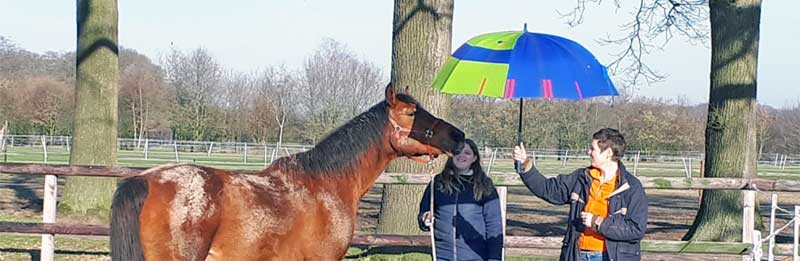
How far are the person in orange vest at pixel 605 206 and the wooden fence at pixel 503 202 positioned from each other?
2740 millimetres

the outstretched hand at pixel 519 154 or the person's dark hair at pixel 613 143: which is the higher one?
the person's dark hair at pixel 613 143

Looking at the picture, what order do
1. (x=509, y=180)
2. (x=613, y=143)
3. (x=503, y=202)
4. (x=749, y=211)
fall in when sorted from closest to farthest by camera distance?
(x=613, y=143), (x=503, y=202), (x=509, y=180), (x=749, y=211)

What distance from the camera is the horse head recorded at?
16.2ft

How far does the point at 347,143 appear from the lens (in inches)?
192

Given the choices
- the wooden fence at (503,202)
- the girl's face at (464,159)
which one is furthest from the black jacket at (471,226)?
the wooden fence at (503,202)

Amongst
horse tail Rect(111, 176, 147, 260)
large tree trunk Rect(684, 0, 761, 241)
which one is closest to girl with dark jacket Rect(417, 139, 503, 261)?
horse tail Rect(111, 176, 147, 260)

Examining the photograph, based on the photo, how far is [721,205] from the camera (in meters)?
10.2

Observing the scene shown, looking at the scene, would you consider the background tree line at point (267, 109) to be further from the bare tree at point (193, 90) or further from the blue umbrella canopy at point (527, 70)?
the blue umbrella canopy at point (527, 70)

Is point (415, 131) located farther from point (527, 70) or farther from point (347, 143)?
point (527, 70)

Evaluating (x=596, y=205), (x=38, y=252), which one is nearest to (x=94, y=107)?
(x=38, y=252)

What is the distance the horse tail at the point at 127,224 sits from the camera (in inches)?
156

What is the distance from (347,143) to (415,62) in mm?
3646

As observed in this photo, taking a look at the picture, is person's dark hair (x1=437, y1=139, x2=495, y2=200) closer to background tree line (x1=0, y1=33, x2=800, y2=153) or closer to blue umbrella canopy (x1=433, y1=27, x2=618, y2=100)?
blue umbrella canopy (x1=433, y1=27, x2=618, y2=100)

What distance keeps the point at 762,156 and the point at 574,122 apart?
13.6 m
